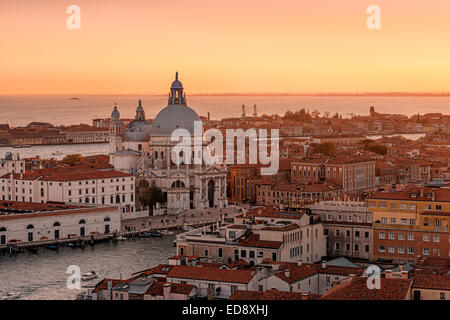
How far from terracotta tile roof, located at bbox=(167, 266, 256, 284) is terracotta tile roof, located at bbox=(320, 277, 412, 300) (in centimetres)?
204

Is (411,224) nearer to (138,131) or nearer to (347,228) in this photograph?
(347,228)

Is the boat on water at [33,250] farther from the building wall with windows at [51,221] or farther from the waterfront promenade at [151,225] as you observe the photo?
the building wall with windows at [51,221]

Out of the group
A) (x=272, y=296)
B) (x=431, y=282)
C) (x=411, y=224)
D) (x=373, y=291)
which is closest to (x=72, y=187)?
(x=411, y=224)

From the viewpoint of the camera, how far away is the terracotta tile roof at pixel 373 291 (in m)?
8.79

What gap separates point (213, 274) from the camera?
11.7 meters

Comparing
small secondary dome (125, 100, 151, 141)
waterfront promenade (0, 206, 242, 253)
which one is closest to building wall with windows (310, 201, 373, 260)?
waterfront promenade (0, 206, 242, 253)

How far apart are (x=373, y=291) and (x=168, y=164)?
2208cm

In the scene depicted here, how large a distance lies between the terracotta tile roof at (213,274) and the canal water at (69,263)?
2.85 m

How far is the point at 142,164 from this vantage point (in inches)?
1219

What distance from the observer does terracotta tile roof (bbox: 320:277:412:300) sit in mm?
8789
